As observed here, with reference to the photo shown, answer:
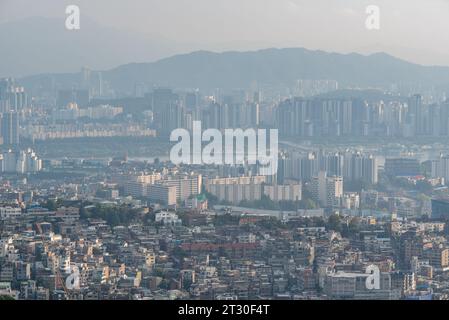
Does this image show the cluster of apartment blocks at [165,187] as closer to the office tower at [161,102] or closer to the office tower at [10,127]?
the office tower at [161,102]

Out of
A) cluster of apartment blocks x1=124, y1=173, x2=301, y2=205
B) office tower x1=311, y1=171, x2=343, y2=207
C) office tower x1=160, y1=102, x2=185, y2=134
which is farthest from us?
office tower x1=160, y1=102, x2=185, y2=134

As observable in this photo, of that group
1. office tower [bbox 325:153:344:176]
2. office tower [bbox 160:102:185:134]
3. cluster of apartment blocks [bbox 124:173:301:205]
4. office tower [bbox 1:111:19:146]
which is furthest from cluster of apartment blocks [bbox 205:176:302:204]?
office tower [bbox 1:111:19:146]

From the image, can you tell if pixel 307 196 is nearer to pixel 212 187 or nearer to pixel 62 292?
pixel 212 187

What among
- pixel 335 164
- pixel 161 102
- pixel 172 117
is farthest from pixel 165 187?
pixel 335 164

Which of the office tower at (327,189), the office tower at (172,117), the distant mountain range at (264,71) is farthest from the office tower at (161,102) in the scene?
the office tower at (327,189)

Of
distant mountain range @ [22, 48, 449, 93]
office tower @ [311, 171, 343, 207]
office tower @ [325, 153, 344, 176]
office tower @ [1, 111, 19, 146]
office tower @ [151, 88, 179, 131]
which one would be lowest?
office tower @ [311, 171, 343, 207]

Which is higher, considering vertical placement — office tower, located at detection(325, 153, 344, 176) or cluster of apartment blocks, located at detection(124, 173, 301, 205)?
office tower, located at detection(325, 153, 344, 176)

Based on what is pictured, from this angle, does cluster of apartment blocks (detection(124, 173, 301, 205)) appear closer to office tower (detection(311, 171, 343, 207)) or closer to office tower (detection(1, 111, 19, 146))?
office tower (detection(311, 171, 343, 207))

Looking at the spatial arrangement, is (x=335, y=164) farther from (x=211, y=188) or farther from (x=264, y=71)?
(x=211, y=188)
